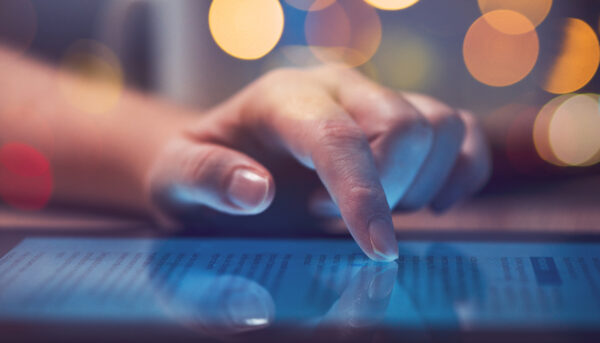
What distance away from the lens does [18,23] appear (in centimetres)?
102

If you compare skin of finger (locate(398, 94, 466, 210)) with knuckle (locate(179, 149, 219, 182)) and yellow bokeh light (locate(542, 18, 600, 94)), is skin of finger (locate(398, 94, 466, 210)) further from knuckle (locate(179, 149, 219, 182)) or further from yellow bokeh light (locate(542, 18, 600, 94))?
yellow bokeh light (locate(542, 18, 600, 94))

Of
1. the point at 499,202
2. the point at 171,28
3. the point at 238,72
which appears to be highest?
the point at 171,28

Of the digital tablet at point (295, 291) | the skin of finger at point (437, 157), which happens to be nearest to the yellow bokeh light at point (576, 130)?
the skin of finger at point (437, 157)

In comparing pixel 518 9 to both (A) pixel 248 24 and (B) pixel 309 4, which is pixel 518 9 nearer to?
(B) pixel 309 4

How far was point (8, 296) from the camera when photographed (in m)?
0.39

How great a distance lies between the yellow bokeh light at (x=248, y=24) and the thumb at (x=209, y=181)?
39 centimetres

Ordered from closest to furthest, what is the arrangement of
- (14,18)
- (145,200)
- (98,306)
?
1. (98,306)
2. (145,200)
3. (14,18)

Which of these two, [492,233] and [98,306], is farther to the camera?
[492,233]

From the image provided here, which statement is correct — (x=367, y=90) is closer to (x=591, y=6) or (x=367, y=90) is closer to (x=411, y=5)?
(x=411, y=5)

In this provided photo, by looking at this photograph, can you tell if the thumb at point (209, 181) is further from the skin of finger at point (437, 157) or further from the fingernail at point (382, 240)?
the skin of finger at point (437, 157)

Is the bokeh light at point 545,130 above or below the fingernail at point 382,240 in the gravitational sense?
below

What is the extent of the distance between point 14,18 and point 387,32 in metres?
0.81

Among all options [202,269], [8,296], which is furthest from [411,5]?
[8,296]

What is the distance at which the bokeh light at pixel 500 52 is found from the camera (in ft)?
3.65
